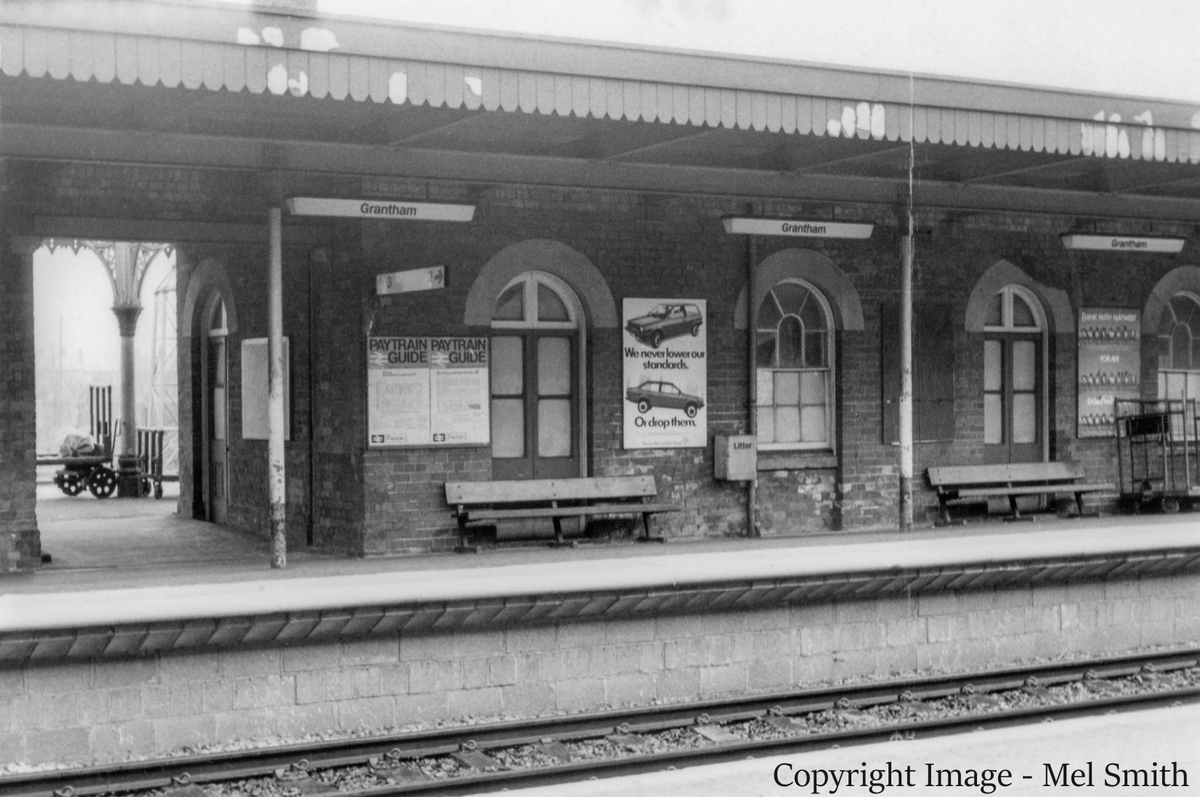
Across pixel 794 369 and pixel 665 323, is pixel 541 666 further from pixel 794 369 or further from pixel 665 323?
pixel 794 369

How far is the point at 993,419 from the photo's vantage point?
1566 cm

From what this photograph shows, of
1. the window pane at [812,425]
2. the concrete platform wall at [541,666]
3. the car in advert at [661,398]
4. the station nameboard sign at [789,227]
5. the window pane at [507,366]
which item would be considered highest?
the station nameboard sign at [789,227]

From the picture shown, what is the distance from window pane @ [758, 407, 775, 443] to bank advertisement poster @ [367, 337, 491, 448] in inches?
114

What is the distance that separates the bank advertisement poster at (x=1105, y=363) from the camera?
15.8 meters

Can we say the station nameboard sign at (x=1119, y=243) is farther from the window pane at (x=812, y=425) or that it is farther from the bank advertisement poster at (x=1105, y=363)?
the window pane at (x=812, y=425)

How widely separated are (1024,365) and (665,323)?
4459 mm

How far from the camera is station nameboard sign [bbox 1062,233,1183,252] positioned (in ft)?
48.8

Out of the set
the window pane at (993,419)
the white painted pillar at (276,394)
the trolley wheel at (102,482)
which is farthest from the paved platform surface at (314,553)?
the trolley wheel at (102,482)

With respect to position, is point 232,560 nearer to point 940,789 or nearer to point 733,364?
point 733,364

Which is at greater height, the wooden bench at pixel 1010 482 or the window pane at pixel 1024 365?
the window pane at pixel 1024 365

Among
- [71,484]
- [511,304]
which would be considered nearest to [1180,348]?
[511,304]

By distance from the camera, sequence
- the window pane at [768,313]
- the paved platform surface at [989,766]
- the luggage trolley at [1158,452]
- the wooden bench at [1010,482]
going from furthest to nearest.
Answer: the luggage trolley at [1158,452], the wooden bench at [1010,482], the window pane at [768,313], the paved platform surface at [989,766]

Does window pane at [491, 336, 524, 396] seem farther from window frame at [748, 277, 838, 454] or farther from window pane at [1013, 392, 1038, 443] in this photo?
window pane at [1013, 392, 1038, 443]

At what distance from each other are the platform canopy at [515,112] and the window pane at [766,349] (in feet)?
4.56
